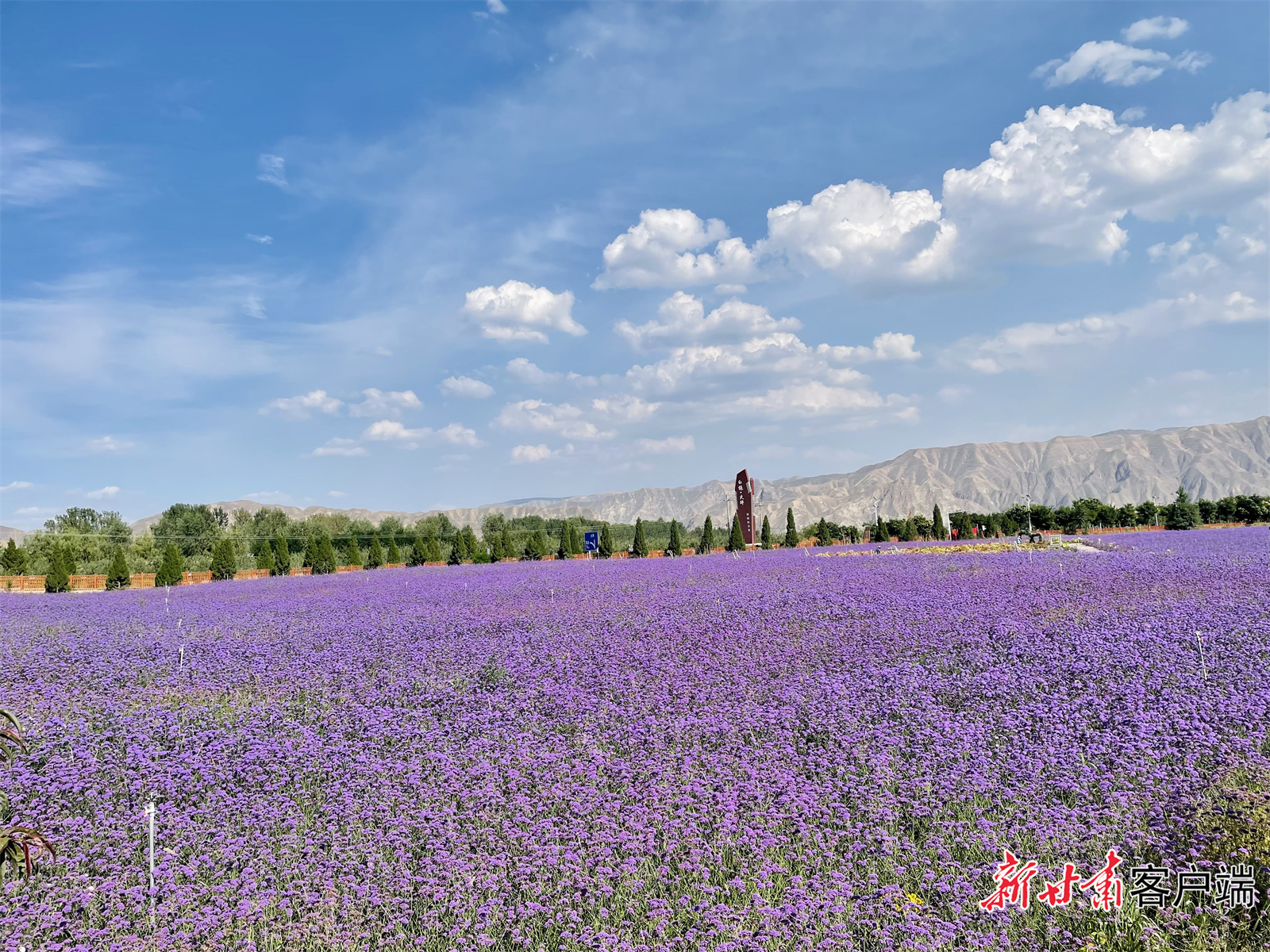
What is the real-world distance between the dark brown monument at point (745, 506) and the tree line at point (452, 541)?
1.43 meters

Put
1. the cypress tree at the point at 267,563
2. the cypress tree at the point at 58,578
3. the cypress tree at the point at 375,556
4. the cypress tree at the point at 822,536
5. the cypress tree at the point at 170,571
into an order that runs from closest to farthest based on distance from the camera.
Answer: the cypress tree at the point at 58,578 < the cypress tree at the point at 170,571 < the cypress tree at the point at 267,563 < the cypress tree at the point at 375,556 < the cypress tree at the point at 822,536

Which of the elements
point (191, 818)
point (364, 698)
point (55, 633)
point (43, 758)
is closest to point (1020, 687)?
point (364, 698)

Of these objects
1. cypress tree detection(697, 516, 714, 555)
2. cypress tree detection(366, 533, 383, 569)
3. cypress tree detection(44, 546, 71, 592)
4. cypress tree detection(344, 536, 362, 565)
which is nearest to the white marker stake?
cypress tree detection(44, 546, 71, 592)

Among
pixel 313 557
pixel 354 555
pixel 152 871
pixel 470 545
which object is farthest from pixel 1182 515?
pixel 152 871

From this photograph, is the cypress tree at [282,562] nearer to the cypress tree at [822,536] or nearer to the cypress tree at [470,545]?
the cypress tree at [470,545]

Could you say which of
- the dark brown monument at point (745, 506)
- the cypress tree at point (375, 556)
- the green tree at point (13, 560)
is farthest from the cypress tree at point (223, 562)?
the dark brown monument at point (745, 506)

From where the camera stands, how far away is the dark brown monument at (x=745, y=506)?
55219 millimetres

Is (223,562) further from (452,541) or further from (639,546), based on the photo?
(639,546)

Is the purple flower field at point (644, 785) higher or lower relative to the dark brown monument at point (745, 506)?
lower

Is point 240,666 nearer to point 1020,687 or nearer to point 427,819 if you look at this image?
point 427,819

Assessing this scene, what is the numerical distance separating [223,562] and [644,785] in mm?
39315

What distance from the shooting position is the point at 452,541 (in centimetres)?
5738

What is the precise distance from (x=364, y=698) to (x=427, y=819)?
3589 millimetres

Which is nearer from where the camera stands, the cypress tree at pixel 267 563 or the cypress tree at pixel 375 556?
the cypress tree at pixel 267 563
